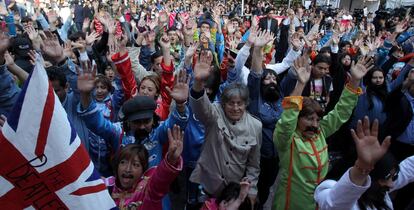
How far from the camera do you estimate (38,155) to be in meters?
1.37

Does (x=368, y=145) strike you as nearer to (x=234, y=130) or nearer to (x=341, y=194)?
(x=341, y=194)

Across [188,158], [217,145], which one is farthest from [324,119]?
[188,158]

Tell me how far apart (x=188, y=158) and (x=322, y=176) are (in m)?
1.08

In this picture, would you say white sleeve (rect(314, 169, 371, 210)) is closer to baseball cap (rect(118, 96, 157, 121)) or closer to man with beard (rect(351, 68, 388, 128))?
baseball cap (rect(118, 96, 157, 121))

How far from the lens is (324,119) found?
291 centimetres

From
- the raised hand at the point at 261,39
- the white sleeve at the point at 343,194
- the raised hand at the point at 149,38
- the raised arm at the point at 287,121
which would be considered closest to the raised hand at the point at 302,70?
the raised arm at the point at 287,121

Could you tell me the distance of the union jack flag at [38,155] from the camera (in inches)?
53.1

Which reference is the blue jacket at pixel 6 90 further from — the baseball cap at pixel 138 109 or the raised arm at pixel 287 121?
the raised arm at pixel 287 121

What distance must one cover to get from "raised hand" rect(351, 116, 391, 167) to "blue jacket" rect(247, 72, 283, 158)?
1482 mm

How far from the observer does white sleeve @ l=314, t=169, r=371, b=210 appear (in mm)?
1623

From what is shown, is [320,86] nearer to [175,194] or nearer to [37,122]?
[175,194]

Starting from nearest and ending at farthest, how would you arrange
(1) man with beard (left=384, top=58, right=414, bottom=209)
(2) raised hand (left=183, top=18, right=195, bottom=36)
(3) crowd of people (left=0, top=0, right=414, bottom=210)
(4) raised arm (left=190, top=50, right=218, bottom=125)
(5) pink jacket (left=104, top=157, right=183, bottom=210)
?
1. (5) pink jacket (left=104, top=157, right=183, bottom=210)
2. (3) crowd of people (left=0, top=0, right=414, bottom=210)
3. (4) raised arm (left=190, top=50, right=218, bottom=125)
4. (1) man with beard (left=384, top=58, right=414, bottom=209)
5. (2) raised hand (left=183, top=18, right=195, bottom=36)

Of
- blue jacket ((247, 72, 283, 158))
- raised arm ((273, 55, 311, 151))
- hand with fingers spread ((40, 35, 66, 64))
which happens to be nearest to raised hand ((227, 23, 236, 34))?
blue jacket ((247, 72, 283, 158))

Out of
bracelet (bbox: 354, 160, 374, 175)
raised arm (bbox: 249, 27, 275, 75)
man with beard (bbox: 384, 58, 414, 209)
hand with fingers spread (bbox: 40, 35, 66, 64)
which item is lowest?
man with beard (bbox: 384, 58, 414, 209)
